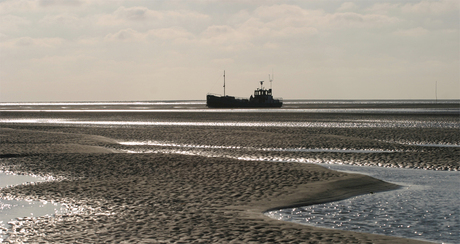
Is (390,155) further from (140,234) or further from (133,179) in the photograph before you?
(140,234)

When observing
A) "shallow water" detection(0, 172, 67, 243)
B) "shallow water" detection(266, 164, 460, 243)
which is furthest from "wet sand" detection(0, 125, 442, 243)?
"shallow water" detection(266, 164, 460, 243)

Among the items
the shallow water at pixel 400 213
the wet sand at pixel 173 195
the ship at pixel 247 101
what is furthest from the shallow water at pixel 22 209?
the ship at pixel 247 101

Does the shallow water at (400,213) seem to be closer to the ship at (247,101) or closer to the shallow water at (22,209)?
the shallow water at (22,209)

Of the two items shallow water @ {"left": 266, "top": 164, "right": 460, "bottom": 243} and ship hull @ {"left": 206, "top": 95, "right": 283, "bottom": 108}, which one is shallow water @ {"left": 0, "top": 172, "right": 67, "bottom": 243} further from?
ship hull @ {"left": 206, "top": 95, "right": 283, "bottom": 108}

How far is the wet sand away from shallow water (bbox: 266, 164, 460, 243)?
1.69ft

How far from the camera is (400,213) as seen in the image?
988cm

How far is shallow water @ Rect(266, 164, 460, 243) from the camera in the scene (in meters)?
8.58

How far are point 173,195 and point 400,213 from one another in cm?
573

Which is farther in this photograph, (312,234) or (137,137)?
(137,137)

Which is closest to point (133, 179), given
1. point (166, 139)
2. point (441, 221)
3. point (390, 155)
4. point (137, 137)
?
point (441, 221)

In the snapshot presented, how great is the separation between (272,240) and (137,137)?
24348 mm

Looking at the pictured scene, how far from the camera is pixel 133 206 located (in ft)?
35.0

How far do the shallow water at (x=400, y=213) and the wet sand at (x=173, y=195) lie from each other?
0.51 m

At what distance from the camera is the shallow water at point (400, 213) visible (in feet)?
28.1
